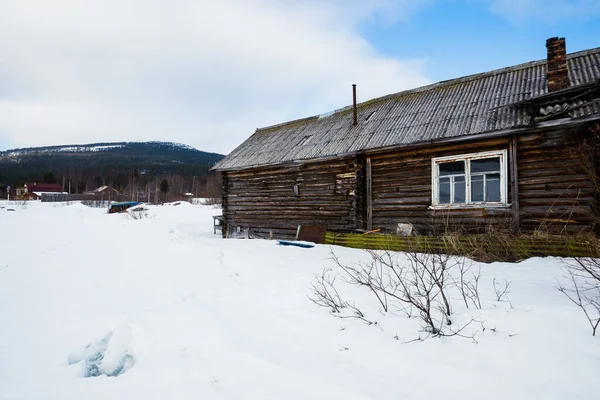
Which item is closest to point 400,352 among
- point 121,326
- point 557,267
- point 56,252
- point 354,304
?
point 354,304

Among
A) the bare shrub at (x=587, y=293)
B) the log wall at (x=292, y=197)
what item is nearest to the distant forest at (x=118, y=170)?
the log wall at (x=292, y=197)

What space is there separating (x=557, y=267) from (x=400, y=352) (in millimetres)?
4409

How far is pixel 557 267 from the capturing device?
5.61m

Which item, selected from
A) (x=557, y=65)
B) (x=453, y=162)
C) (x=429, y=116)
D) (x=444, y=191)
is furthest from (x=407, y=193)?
(x=557, y=65)

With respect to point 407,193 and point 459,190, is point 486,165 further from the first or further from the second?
point 407,193

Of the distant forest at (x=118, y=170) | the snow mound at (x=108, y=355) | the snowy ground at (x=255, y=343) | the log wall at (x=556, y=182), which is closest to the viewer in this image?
the snowy ground at (x=255, y=343)

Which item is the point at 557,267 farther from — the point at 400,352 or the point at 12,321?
the point at 12,321

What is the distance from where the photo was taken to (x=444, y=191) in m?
9.09

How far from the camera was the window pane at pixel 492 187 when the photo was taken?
831cm

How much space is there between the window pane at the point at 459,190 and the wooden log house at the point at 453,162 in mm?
28

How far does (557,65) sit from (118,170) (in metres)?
119

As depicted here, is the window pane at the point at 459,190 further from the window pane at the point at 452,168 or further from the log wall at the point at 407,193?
the log wall at the point at 407,193

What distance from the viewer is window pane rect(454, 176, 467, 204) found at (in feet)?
28.8

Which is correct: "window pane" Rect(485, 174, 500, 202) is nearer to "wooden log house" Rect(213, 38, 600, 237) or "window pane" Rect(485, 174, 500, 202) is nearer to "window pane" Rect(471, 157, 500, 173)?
"wooden log house" Rect(213, 38, 600, 237)
